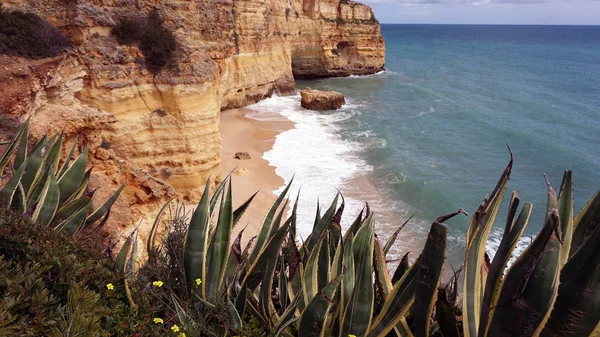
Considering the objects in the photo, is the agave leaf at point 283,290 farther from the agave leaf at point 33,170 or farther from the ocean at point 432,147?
the agave leaf at point 33,170

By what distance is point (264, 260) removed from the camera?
140 inches

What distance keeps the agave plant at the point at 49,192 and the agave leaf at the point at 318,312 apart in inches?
115

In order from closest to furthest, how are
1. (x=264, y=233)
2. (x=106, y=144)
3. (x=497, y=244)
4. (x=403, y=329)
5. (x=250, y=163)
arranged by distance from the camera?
(x=403, y=329)
(x=264, y=233)
(x=106, y=144)
(x=497, y=244)
(x=250, y=163)

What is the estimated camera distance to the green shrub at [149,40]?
10.6 m

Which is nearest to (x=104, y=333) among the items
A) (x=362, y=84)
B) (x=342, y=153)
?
(x=342, y=153)

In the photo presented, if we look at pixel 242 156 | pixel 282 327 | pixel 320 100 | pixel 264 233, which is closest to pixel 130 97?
pixel 242 156

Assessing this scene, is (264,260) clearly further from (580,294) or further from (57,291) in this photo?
(580,294)

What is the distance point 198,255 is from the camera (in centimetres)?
338

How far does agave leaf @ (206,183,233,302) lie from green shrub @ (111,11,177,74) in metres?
8.21

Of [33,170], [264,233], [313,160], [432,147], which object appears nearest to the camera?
[264,233]

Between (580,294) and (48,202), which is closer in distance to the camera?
(580,294)

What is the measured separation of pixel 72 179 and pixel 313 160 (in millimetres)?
13562

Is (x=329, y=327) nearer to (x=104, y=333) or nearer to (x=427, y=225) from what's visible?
(x=104, y=333)

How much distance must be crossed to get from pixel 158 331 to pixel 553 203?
2407 millimetres
